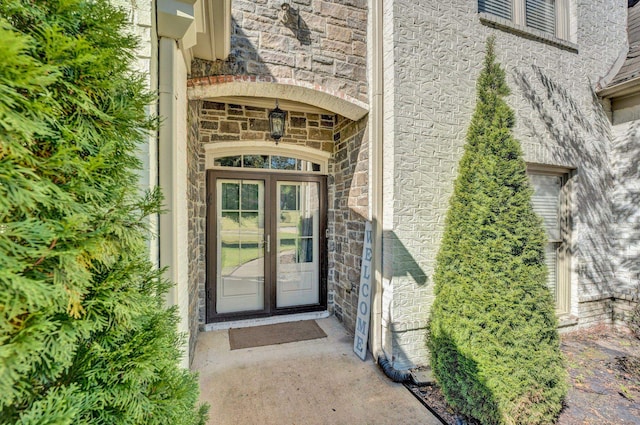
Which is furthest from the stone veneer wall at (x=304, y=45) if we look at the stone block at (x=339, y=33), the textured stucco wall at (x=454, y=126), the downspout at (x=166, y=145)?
the downspout at (x=166, y=145)

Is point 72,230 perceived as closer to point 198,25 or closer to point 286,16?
point 198,25

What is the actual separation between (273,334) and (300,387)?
3.66 ft

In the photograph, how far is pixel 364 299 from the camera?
3.20 m

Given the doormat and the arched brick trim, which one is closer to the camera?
the arched brick trim

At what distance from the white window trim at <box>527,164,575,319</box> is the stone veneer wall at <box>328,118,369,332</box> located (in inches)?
104

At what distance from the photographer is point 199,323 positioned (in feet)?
12.2

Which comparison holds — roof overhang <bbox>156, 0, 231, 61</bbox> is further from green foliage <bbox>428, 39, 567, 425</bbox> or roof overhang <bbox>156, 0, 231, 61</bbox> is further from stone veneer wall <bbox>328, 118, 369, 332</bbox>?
green foliage <bbox>428, 39, 567, 425</bbox>

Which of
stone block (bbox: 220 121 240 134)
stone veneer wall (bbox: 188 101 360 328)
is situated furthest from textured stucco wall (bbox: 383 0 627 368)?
stone block (bbox: 220 121 240 134)

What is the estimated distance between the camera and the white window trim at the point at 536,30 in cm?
338

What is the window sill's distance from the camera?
3.34m

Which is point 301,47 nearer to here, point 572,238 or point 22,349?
point 22,349

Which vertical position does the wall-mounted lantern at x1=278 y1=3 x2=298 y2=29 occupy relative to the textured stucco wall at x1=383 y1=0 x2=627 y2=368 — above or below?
above

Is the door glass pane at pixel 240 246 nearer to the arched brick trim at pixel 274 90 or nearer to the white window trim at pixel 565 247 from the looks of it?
the arched brick trim at pixel 274 90

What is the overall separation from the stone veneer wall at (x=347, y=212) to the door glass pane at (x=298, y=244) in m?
0.26
